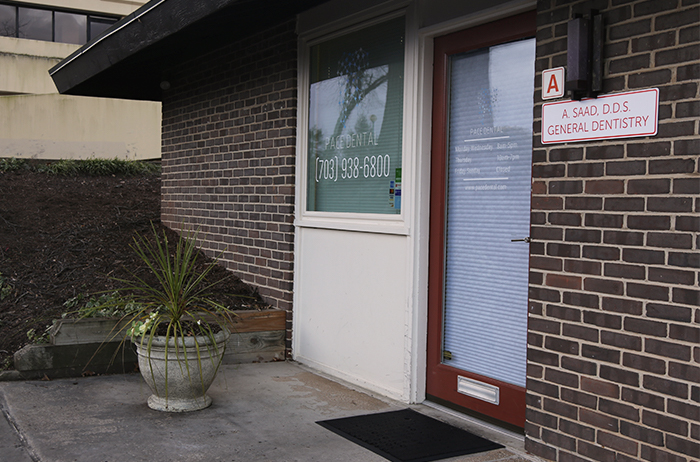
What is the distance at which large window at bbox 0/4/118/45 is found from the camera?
57.2ft

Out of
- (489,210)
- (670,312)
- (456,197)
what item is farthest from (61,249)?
(670,312)

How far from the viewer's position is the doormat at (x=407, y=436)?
148 inches

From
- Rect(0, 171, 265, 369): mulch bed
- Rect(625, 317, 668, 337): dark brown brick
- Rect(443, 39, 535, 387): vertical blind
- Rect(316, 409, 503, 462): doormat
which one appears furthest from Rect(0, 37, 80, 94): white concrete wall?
Rect(625, 317, 668, 337): dark brown brick

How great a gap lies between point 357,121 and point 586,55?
2.37 m

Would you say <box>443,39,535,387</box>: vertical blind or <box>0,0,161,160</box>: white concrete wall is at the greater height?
<box>0,0,161,160</box>: white concrete wall

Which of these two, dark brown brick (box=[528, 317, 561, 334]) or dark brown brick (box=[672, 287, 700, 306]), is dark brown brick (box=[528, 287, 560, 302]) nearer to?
dark brown brick (box=[528, 317, 561, 334])

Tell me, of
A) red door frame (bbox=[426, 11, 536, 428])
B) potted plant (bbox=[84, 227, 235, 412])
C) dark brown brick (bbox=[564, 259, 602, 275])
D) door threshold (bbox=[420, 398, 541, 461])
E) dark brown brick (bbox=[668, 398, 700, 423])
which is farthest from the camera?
red door frame (bbox=[426, 11, 536, 428])

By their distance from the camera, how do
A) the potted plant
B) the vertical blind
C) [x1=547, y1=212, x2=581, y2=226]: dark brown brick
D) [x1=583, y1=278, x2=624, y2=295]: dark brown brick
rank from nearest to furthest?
[x1=583, y1=278, x2=624, y2=295]: dark brown brick
[x1=547, y1=212, x2=581, y2=226]: dark brown brick
the vertical blind
the potted plant

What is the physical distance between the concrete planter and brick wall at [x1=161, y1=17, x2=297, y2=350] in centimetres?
57

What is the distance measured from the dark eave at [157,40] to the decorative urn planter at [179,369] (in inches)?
100

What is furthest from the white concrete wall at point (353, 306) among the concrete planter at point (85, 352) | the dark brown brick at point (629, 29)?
the dark brown brick at point (629, 29)

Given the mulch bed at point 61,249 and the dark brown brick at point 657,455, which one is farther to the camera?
the mulch bed at point 61,249

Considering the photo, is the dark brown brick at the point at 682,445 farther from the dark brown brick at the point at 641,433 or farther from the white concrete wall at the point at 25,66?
the white concrete wall at the point at 25,66

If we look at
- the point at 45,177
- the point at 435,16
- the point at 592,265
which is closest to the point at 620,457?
the point at 592,265
